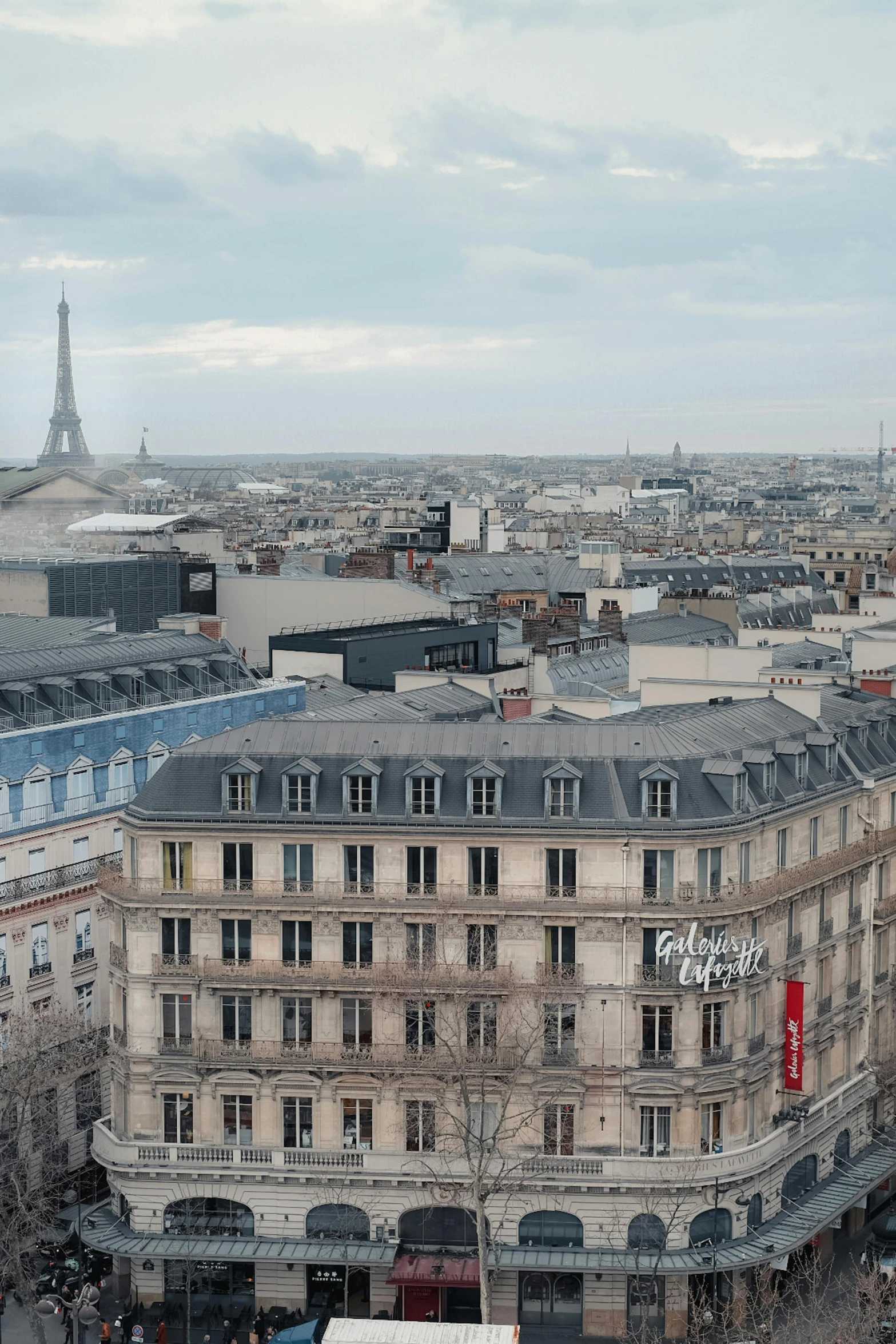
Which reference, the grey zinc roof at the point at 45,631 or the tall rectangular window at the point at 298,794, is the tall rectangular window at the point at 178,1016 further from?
the grey zinc roof at the point at 45,631

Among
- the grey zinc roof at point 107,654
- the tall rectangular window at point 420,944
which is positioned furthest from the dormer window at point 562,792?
the grey zinc roof at point 107,654

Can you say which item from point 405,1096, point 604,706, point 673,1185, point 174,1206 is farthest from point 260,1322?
point 604,706

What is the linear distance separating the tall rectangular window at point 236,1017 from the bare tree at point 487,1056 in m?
4.44

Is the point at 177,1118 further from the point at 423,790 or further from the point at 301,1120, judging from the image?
the point at 423,790

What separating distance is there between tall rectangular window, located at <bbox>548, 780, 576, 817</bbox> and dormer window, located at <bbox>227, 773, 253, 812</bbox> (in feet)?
29.7

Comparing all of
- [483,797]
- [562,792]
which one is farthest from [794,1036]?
[483,797]

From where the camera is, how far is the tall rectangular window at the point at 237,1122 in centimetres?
6094

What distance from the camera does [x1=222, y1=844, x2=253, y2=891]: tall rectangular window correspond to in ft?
200

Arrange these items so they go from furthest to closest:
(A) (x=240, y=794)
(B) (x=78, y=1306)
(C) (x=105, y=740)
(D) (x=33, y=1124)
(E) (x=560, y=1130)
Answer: (C) (x=105, y=740)
(D) (x=33, y=1124)
(A) (x=240, y=794)
(E) (x=560, y=1130)
(B) (x=78, y=1306)

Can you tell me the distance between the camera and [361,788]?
2413 inches

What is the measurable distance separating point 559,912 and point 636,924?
229 cm

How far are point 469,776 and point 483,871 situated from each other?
9.35ft

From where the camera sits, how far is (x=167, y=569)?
111188mm

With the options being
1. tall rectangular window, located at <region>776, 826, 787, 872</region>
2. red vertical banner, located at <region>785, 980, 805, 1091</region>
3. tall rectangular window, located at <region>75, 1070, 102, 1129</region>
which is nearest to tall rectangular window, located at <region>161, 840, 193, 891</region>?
tall rectangular window, located at <region>75, 1070, 102, 1129</region>
